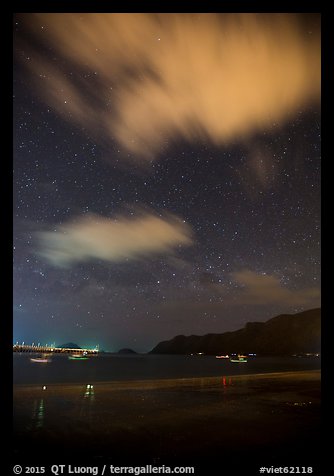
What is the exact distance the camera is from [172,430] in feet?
45.1

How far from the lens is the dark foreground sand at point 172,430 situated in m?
10.4

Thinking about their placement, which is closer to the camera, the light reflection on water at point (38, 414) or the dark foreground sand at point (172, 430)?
the dark foreground sand at point (172, 430)

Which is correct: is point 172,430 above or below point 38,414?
above

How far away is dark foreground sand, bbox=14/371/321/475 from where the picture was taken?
1045 cm

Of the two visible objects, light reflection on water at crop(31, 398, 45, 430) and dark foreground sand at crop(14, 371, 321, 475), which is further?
light reflection on water at crop(31, 398, 45, 430)

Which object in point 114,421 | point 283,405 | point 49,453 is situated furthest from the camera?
point 283,405

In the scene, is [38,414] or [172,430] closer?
[172,430]

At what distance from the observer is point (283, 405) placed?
1942cm
